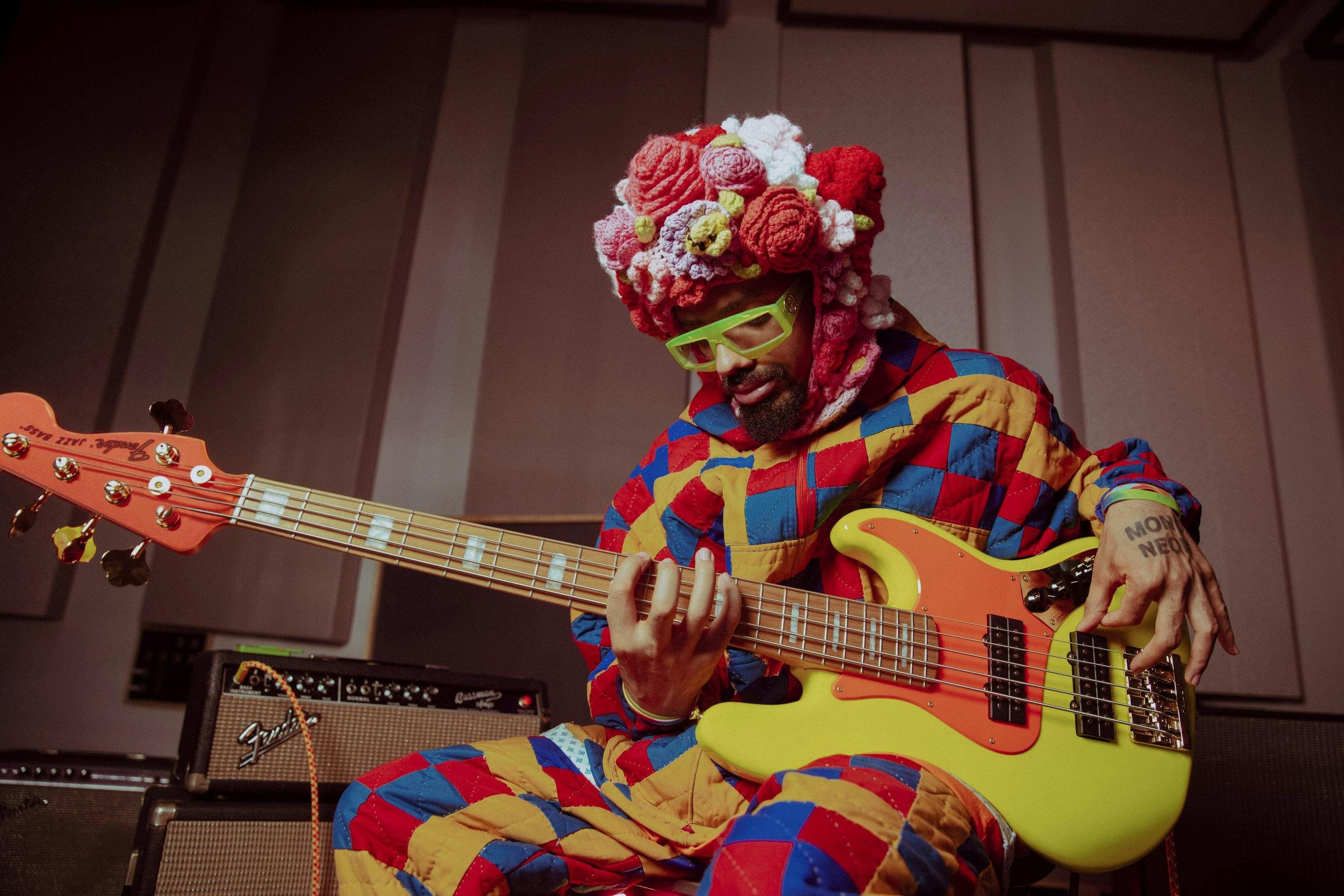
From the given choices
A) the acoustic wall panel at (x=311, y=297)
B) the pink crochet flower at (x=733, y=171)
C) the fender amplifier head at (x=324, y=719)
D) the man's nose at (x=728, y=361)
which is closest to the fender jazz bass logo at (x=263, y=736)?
the fender amplifier head at (x=324, y=719)

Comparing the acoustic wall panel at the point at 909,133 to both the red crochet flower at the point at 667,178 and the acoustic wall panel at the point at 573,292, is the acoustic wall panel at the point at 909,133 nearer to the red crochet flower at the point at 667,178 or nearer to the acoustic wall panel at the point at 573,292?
the acoustic wall panel at the point at 573,292

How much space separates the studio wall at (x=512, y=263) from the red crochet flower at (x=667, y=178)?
136 centimetres

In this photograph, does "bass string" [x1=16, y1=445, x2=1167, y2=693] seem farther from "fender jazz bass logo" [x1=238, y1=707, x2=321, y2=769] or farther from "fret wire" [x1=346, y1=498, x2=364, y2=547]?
"fender jazz bass logo" [x1=238, y1=707, x2=321, y2=769]

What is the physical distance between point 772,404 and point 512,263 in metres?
1.80

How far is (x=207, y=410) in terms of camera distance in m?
2.81

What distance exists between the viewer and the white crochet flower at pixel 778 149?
4.53 ft

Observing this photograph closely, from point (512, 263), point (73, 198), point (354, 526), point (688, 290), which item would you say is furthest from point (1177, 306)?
point (73, 198)

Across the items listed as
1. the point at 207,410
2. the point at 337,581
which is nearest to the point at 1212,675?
the point at 337,581

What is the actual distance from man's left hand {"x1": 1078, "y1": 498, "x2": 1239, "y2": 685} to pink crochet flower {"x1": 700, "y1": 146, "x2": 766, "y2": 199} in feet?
2.56

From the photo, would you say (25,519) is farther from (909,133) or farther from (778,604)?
(909,133)

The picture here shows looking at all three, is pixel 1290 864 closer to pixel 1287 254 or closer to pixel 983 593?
pixel 983 593

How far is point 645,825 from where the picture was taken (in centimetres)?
107

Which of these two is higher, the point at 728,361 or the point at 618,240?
the point at 618,240

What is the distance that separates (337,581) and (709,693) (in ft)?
5.70
